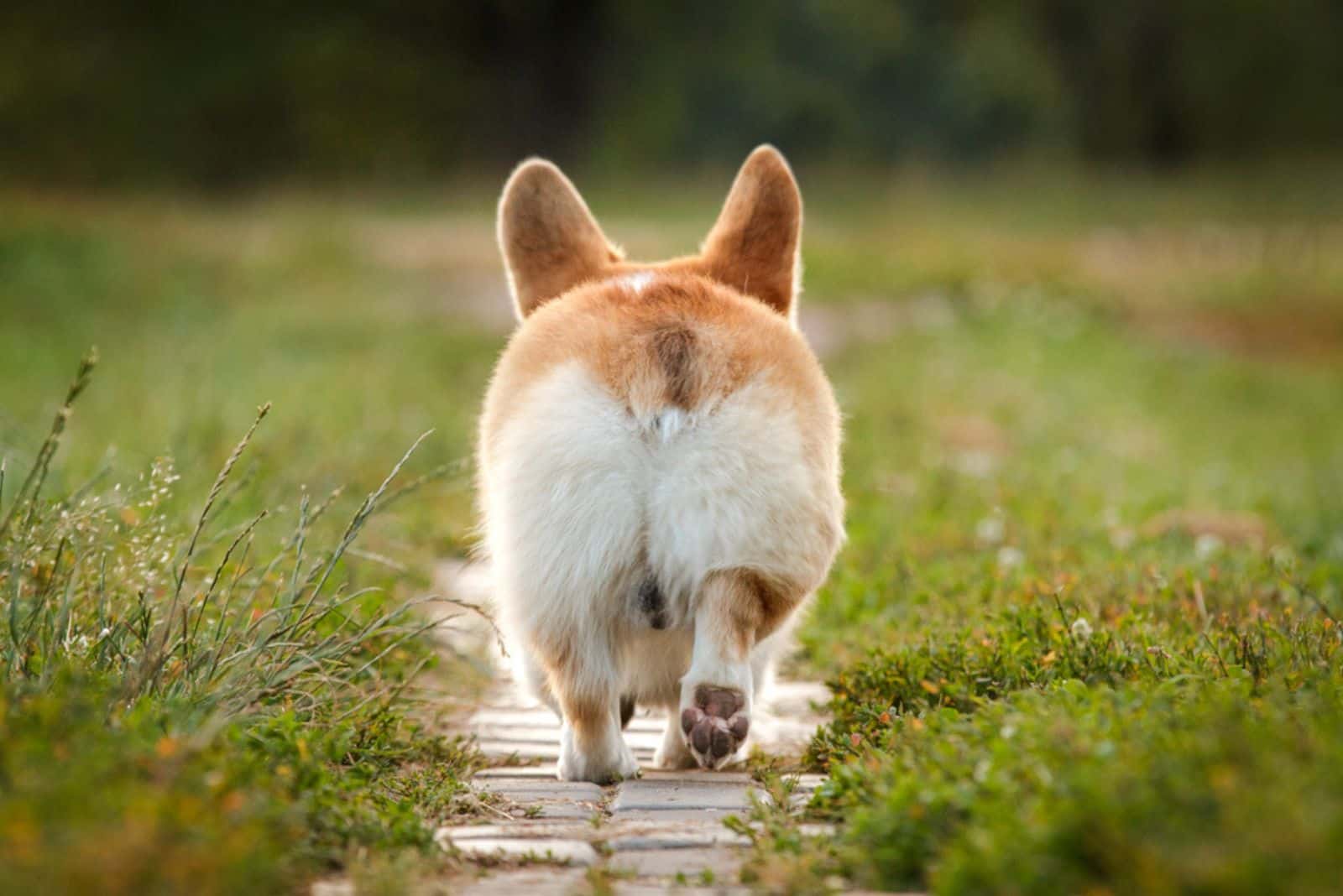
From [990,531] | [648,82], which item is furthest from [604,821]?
[648,82]

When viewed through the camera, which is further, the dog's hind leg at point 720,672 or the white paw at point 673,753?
the white paw at point 673,753

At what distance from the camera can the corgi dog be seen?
3.67 metres

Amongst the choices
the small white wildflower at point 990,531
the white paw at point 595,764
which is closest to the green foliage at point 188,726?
the white paw at point 595,764

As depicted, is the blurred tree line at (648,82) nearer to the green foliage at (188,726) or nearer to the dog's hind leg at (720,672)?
the green foliage at (188,726)

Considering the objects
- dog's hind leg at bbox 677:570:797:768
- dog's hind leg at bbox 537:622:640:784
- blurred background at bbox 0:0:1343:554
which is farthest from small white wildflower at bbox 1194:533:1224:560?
dog's hind leg at bbox 537:622:640:784

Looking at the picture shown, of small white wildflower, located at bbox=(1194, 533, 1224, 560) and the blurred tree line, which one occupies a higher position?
the blurred tree line

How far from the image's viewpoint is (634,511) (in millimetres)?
3660

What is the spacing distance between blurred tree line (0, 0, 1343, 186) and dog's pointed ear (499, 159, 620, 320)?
25.9 metres

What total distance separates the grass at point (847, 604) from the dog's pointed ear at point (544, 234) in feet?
3.72

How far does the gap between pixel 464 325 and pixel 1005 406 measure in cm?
712

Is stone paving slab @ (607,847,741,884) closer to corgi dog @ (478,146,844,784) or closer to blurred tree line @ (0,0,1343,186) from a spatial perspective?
corgi dog @ (478,146,844,784)

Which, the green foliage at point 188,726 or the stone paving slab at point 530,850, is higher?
the green foliage at point 188,726

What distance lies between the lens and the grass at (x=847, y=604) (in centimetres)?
252

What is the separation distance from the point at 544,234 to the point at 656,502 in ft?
5.19
